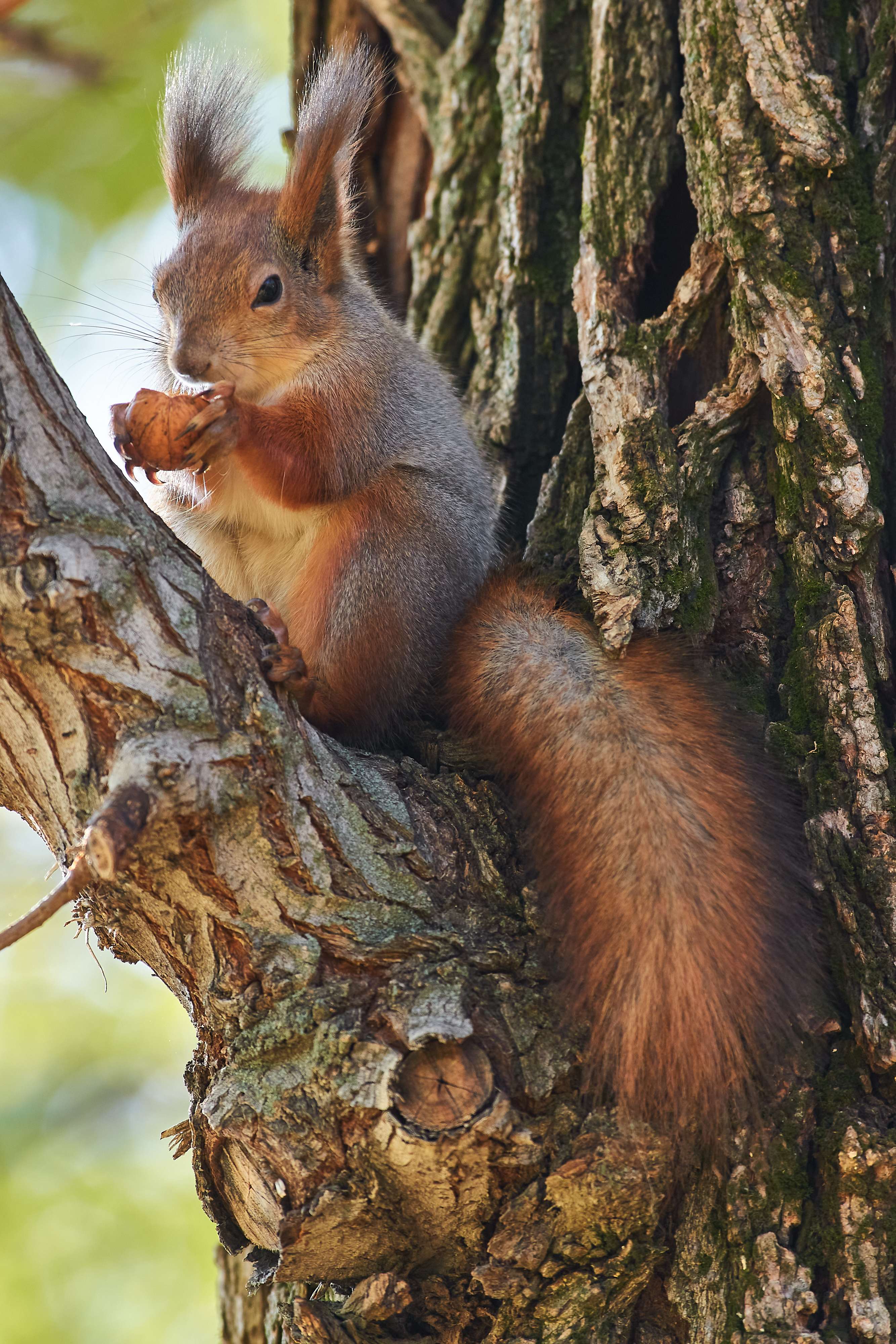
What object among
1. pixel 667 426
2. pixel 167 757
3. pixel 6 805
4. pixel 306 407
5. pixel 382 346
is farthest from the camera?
pixel 382 346

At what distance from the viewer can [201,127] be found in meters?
3.18

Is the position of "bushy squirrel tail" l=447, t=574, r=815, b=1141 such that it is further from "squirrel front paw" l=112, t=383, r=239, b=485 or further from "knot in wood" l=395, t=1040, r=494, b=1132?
"squirrel front paw" l=112, t=383, r=239, b=485

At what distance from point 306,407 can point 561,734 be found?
1.16 meters

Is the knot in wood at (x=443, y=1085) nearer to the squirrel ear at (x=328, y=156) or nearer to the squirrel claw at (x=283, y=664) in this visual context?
the squirrel claw at (x=283, y=664)

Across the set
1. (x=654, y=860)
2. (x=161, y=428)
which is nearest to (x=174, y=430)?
(x=161, y=428)

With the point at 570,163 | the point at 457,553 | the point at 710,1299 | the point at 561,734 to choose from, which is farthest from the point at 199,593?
the point at 570,163

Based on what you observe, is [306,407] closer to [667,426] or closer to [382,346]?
[382,346]

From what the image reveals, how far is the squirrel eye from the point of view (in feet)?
9.62

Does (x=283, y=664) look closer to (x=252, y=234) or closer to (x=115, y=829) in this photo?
(x=115, y=829)

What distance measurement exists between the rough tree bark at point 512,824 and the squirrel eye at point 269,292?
963 millimetres

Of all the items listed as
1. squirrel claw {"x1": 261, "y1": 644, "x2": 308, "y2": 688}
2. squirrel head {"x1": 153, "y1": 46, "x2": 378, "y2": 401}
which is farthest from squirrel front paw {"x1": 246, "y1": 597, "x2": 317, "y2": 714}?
squirrel head {"x1": 153, "y1": 46, "x2": 378, "y2": 401}

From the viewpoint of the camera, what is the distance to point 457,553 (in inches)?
104

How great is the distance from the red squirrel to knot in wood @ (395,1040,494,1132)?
0.20 meters

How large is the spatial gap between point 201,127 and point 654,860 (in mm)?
2461
